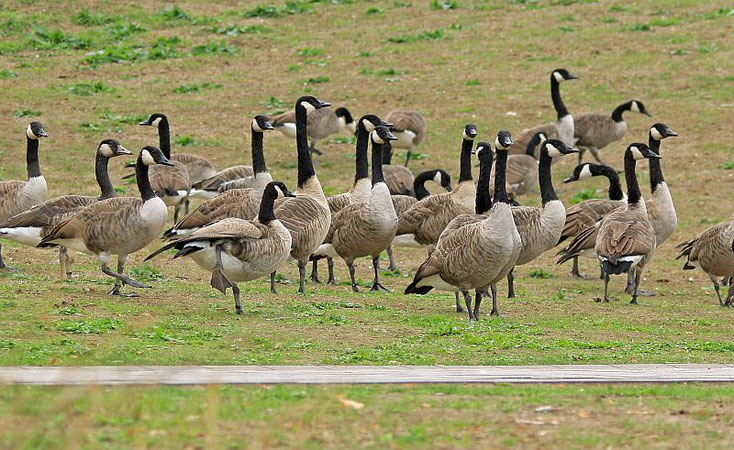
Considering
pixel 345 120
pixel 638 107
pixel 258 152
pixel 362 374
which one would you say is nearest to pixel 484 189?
pixel 258 152

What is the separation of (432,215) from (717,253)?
415 centimetres

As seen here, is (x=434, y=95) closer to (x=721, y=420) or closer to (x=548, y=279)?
(x=548, y=279)

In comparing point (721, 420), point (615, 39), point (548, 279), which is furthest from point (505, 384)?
point (615, 39)

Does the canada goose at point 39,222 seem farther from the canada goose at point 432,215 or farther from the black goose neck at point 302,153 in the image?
the canada goose at point 432,215

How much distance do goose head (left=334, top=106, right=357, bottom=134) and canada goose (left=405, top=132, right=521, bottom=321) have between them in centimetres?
1186

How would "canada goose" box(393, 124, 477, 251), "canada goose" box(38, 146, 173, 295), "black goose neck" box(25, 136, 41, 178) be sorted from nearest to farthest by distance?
"canada goose" box(38, 146, 173, 295) < "canada goose" box(393, 124, 477, 251) < "black goose neck" box(25, 136, 41, 178)

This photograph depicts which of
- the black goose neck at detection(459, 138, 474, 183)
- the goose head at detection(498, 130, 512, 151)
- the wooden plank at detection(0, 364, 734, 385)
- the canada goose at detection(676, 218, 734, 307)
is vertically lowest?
the canada goose at detection(676, 218, 734, 307)

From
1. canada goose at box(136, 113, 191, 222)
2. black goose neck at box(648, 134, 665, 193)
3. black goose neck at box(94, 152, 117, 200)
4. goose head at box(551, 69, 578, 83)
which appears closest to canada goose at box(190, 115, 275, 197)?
canada goose at box(136, 113, 191, 222)

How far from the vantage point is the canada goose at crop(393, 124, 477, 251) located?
17484 mm

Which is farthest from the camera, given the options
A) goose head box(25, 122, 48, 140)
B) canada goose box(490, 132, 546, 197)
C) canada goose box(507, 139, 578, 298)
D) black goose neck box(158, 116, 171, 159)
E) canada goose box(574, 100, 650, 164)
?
canada goose box(574, 100, 650, 164)

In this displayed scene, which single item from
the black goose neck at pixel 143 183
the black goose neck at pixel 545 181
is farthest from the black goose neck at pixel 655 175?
the black goose neck at pixel 143 183

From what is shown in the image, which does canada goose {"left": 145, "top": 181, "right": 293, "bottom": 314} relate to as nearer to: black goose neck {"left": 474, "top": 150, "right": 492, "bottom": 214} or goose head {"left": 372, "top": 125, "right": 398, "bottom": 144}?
black goose neck {"left": 474, "top": 150, "right": 492, "bottom": 214}

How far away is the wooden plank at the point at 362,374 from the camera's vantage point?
26.8ft

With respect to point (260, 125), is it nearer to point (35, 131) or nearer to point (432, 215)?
point (432, 215)
